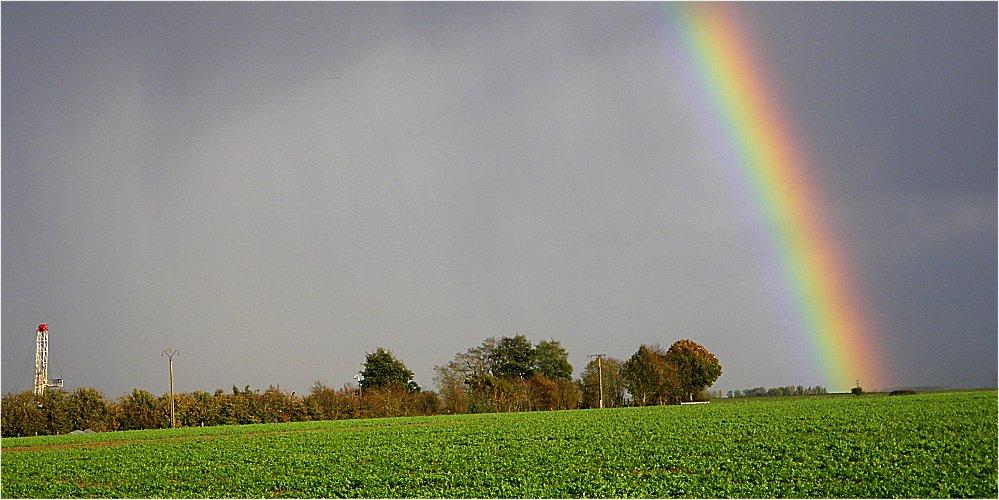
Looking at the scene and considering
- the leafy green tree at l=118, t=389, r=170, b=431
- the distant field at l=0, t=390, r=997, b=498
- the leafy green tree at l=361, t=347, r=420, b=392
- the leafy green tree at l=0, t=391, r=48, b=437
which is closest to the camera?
the distant field at l=0, t=390, r=997, b=498

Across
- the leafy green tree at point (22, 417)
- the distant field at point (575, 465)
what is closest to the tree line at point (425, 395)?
the leafy green tree at point (22, 417)

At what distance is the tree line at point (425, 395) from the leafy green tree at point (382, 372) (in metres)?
0.13

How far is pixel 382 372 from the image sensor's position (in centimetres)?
11519

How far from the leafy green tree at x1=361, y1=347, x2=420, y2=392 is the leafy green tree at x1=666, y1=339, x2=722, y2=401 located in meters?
40.8

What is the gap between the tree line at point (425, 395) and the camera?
7712 cm

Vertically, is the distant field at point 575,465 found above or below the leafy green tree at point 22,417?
below

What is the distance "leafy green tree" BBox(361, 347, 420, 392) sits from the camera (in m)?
114

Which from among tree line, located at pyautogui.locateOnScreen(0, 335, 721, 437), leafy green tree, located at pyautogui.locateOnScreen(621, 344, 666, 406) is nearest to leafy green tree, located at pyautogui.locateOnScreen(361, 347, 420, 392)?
tree line, located at pyautogui.locateOnScreen(0, 335, 721, 437)

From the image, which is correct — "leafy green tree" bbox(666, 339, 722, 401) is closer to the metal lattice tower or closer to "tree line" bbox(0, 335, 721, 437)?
"tree line" bbox(0, 335, 721, 437)

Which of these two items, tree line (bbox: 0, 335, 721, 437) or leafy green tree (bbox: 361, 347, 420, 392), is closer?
tree line (bbox: 0, 335, 721, 437)

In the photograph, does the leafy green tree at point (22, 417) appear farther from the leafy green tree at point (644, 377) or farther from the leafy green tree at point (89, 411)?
the leafy green tree at point (644, 377)

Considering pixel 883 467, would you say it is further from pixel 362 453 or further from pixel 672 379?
pixel 672 379

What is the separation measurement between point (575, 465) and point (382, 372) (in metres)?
91.9

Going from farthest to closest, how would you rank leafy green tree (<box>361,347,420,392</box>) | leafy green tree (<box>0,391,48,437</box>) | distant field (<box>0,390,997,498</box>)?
leafy green tree (<box>361,347,420,392</box>)
leafy green tree (<box>0,391,48,437</box>)
distant field (<box>0,390,997,498</box>)
